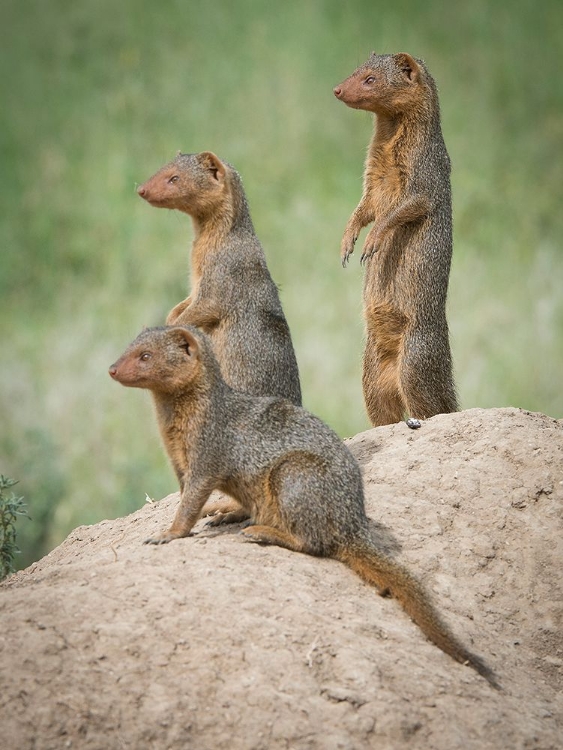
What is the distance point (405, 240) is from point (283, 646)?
3369 mm

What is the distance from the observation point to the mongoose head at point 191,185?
609 cm

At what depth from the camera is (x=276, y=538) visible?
4871 millimetres

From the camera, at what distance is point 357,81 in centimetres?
655

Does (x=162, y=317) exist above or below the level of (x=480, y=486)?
above

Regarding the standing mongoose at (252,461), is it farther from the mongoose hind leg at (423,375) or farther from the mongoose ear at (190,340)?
the mongoose hind leg at (423,375)

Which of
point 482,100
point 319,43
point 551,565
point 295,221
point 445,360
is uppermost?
point 319,43

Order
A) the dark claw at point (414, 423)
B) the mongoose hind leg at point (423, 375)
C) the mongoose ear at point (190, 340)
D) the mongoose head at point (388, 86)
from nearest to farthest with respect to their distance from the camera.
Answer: the mongoose ear at point (190, 340) < the dark claw at point (414, 423) < the mongoose head at point (388, 86) < the mongoose hind leg at point (423, 375)

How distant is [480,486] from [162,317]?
5442 mm

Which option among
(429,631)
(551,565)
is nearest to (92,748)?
(429,631)

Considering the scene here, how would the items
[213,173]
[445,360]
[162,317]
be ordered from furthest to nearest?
[162,317], [445,360], [213,173]

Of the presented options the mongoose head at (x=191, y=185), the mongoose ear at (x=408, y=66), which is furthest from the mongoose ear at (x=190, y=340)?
the mongoose ear at (x=408, y=66)

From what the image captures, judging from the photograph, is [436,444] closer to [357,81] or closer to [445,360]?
[445,360]

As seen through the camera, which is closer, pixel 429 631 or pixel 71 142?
pixel 429 631

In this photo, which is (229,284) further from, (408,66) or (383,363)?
(408,66)
